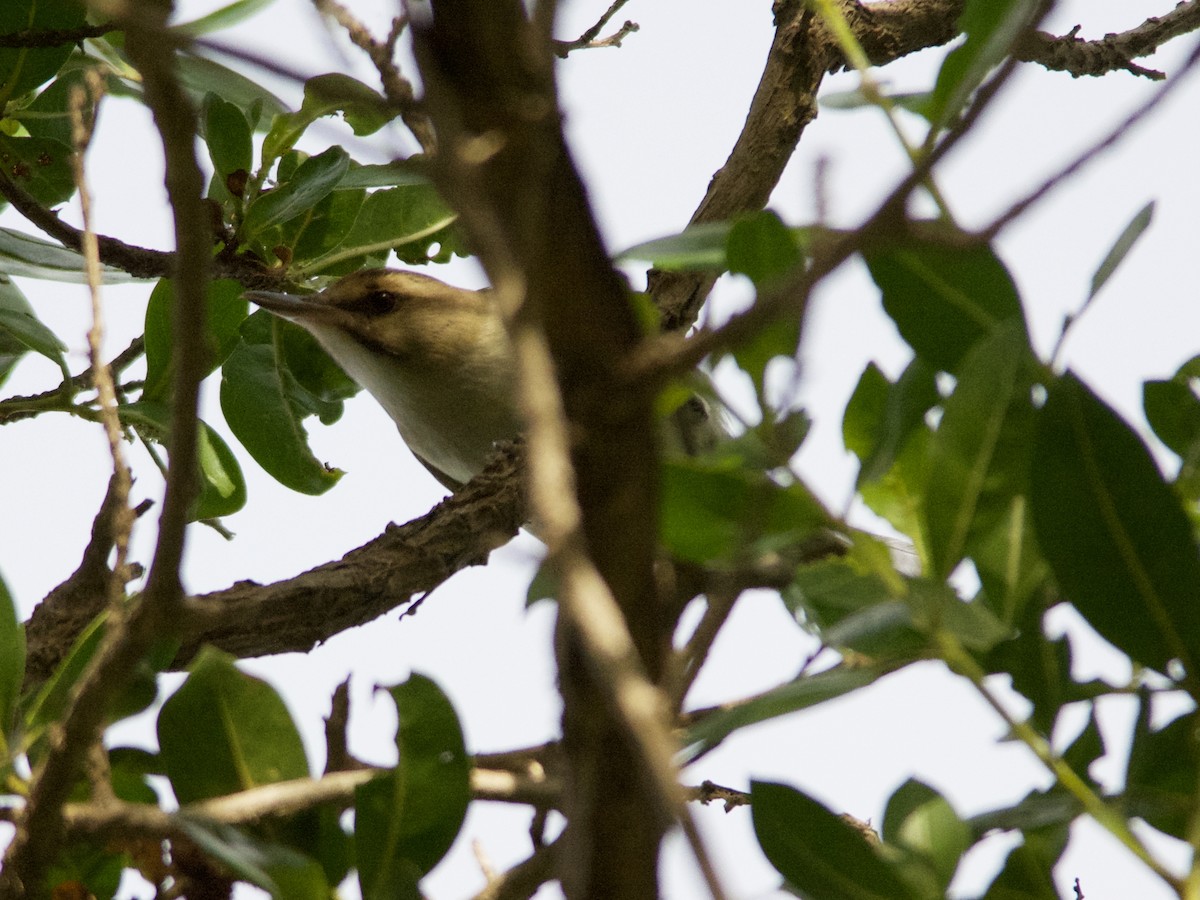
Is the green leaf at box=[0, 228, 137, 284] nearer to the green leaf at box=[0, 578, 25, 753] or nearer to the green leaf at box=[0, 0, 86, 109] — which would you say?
the green leaf at box=[0, 0, 86, 109]

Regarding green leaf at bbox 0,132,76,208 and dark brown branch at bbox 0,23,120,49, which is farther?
green leaf at bbox 0,132,76,208

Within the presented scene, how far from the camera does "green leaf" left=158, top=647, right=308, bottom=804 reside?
140cm

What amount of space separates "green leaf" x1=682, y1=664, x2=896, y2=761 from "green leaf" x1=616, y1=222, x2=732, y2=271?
0.40m

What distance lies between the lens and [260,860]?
120 cm

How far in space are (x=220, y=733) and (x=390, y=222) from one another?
1.90 meters

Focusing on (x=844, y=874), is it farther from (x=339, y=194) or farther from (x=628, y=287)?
(x=339, y=194)

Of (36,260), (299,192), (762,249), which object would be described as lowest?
(762,249)

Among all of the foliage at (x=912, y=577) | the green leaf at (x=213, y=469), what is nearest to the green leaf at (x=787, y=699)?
the foliage at (x=912, y=577)

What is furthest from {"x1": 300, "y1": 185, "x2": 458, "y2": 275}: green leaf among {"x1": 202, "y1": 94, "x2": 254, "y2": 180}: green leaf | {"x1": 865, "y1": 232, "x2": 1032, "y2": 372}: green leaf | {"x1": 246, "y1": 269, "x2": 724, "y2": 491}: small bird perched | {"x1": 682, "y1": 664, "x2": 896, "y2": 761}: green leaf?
{"x1": 682, "y1": 664, "x2": 896, "y2": 761}: green leaf

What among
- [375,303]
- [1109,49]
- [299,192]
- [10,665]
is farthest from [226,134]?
[1109,49]

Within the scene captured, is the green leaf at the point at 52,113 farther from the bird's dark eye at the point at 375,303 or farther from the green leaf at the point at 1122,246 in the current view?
the green leaf at the point at 1122,246

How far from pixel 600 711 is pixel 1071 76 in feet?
10.3

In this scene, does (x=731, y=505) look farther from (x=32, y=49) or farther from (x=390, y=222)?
(x=390, y=222)

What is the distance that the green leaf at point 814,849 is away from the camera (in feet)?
3.86
